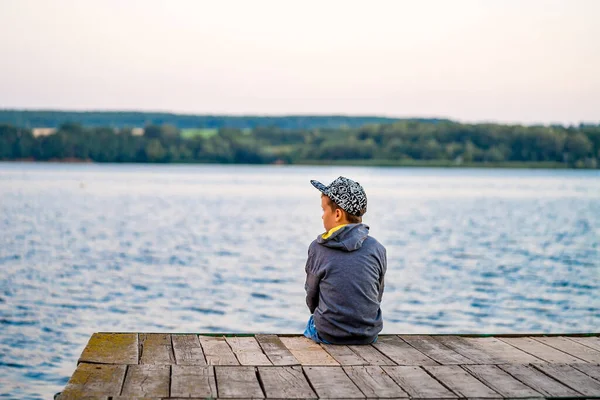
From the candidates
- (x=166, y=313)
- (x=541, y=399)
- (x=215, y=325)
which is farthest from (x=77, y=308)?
(x=541, y=399)

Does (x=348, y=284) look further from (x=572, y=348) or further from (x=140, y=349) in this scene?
(x=572, y=348)

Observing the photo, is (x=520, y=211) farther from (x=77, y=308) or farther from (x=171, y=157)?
(x=171, y=157)

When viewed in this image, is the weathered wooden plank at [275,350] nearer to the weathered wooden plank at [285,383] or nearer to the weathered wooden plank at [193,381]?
the weathered wooden plank at [285,383]

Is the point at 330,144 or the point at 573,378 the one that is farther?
the point at 330,144

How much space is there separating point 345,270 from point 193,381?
4.60ft

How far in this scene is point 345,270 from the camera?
537cm

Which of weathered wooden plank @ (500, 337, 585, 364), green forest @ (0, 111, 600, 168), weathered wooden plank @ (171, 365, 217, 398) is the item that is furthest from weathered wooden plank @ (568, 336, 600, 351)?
green forest @ (0, 111, 600, 168)

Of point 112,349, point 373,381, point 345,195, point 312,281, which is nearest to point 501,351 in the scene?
point 373,381

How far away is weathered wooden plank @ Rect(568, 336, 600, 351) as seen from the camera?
217 inches

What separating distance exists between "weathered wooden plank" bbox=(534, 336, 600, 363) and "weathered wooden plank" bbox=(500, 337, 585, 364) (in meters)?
0.06

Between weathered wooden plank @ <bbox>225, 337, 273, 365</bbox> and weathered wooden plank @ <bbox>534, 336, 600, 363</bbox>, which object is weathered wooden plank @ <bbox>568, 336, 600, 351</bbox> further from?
weathered wooden plank @ <bbox>225, 337, 273, 365</bbox>

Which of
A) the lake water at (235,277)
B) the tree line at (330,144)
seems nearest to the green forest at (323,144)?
the tree line at (330,144)

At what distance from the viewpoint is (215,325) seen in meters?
14.3

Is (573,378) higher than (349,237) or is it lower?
lower
